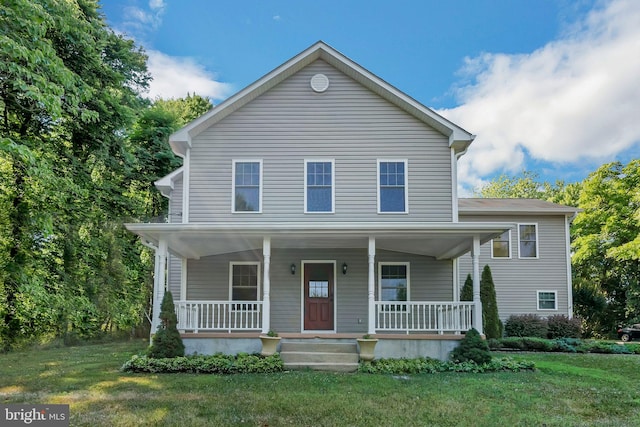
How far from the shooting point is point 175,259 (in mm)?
13648

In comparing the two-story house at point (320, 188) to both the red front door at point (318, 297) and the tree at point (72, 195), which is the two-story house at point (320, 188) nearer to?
the red front door at point (318, 297)

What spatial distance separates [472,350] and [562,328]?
26.7 feet

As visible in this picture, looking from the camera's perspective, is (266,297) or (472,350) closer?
(472,350)

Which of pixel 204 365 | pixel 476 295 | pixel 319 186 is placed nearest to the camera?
pixel 204 365

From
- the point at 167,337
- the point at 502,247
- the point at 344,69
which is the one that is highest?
the point at 344,69

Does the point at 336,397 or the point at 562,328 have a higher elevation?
the point at 336,397

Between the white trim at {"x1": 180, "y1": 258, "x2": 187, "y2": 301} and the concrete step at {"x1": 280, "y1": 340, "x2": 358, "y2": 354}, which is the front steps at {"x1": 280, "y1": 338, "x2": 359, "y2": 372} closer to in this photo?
the concrete step at {"x1": 280, "y1": 340, "x2": 358, "y2": 354}

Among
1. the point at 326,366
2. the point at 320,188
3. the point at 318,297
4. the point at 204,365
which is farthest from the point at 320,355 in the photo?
the point at 320,188

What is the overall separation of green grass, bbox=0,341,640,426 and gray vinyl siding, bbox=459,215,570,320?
6433 millimetres

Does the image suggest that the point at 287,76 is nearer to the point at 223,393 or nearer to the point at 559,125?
the point at 223,393

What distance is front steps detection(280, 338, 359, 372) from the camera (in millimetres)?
9258

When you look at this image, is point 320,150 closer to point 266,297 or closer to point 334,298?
point 334,298

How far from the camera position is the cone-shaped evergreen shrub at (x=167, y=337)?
9.37 metres

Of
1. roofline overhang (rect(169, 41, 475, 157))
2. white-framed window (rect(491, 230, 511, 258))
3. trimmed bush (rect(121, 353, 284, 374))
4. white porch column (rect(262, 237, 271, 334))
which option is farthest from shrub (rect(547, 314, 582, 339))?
trimmed bush (rect(121, 353, 284, 374))
